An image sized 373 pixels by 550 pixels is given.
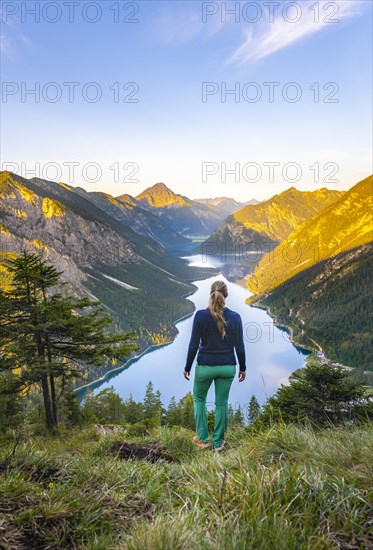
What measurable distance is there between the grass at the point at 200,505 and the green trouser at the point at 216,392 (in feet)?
7.63

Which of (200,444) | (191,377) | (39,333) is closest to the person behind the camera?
(200,444)

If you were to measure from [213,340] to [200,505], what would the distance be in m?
3.52

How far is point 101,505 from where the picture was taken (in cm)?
297

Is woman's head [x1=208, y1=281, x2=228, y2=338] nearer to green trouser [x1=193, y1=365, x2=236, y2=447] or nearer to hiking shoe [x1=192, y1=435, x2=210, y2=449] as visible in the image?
green trouser [x1=193, y1=365, x2=236, y2=447]

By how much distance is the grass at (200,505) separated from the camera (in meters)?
2.21

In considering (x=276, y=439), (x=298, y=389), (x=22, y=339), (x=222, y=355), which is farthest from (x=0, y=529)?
(x=298, y=389)

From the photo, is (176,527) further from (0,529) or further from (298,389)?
(298,389)

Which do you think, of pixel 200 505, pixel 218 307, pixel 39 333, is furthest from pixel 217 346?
pixel 39 333

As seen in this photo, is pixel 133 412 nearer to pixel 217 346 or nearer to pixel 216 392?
pixel 216 392

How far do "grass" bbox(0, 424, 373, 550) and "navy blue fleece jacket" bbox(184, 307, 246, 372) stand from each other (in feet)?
7.71

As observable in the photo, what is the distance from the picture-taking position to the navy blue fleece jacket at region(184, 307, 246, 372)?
20.6 feet

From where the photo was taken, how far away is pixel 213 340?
631cm

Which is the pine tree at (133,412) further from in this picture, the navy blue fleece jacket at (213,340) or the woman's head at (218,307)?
the woman's head at (218,307)

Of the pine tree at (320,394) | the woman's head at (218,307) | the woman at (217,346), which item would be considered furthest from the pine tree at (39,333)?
the woman's head at (218,307)
